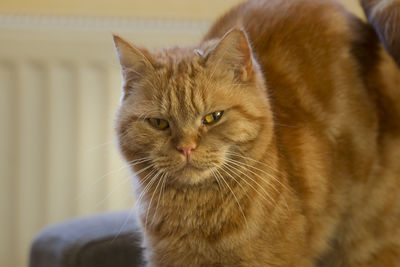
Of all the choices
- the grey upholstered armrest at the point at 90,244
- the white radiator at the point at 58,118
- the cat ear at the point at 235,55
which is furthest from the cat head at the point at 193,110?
the white radiator at the point at 58,118

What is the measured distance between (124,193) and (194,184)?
112cm

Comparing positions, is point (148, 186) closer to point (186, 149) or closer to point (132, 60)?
point (186, 149)

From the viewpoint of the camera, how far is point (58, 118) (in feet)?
7.62

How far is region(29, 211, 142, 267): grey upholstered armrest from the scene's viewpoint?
5.18 ft

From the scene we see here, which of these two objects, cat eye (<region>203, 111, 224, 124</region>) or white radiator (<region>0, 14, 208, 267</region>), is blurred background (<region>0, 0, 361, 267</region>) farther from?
cat eye (<region>203, 111, 224, 124</region>)

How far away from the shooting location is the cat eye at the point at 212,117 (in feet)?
4.36

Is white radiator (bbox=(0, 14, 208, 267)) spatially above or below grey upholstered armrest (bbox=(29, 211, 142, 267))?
above

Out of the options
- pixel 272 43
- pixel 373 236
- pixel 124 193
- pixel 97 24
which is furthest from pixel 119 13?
pixel 373 236

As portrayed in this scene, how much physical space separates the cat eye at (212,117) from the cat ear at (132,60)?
0.19 metres

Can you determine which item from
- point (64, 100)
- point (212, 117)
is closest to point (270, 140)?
point (212, 117)

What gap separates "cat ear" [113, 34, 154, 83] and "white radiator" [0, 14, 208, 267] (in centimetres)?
87

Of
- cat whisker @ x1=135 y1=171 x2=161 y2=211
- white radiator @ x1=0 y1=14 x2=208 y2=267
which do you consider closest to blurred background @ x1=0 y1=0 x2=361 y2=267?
white radiator @ x1=0 y1=14 x2=208 y2=267

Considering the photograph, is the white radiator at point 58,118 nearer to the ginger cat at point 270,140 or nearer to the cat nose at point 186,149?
the ginger cat at point 270,140

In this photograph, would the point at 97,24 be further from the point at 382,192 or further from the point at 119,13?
the point at 382,192
